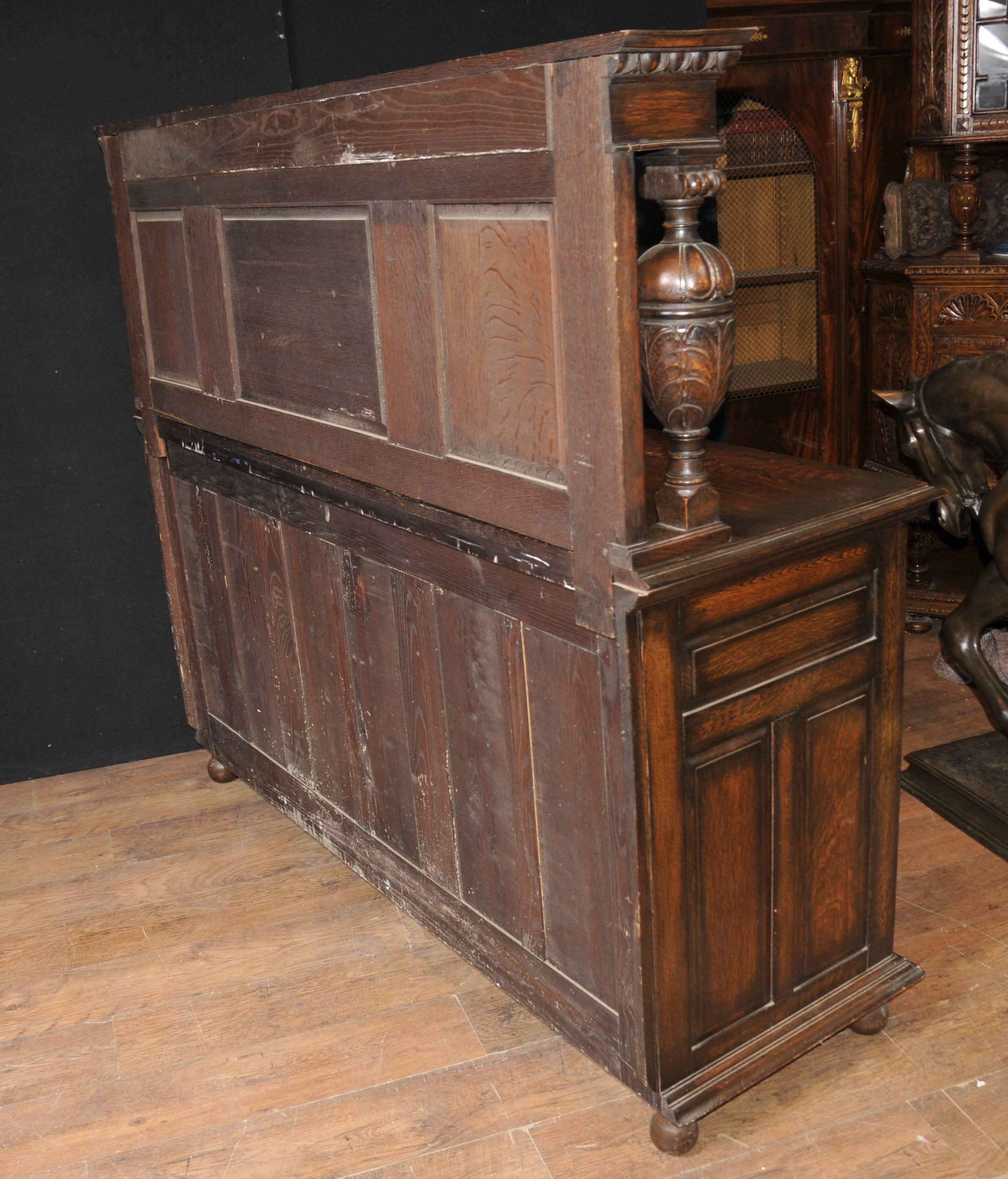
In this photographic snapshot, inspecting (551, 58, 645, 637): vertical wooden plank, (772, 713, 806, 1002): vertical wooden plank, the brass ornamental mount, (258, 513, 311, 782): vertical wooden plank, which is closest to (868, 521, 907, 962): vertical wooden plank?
(772, 713, 806, 1002): vertical wooden plank

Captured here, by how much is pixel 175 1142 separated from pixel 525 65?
1769 mm

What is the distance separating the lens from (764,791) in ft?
6.47

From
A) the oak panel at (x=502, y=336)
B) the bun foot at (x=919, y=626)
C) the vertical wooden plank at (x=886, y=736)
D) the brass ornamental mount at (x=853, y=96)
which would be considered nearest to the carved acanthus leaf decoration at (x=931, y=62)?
the brass ornamental mount at (x=853, y=96)

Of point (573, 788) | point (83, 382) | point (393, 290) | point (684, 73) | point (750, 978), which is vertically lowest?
point (750, 978)

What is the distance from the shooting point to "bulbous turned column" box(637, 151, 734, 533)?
5.26 feet

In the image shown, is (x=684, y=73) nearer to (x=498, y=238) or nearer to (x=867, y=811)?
(x=498, y=238)

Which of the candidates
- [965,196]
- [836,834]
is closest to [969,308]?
[965,196]

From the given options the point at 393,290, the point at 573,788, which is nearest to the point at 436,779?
the point at 573,788

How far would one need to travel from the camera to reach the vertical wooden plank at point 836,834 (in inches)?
80.5

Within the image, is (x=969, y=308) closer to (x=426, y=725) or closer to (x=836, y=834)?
(x=836, y=834)

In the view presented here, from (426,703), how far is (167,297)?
1.21m

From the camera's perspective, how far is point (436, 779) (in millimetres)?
2346

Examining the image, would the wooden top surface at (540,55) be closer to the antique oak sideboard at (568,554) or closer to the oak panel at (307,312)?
the antique oak sideboard at (568,554)

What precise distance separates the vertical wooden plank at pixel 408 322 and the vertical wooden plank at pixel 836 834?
0.78 metres
